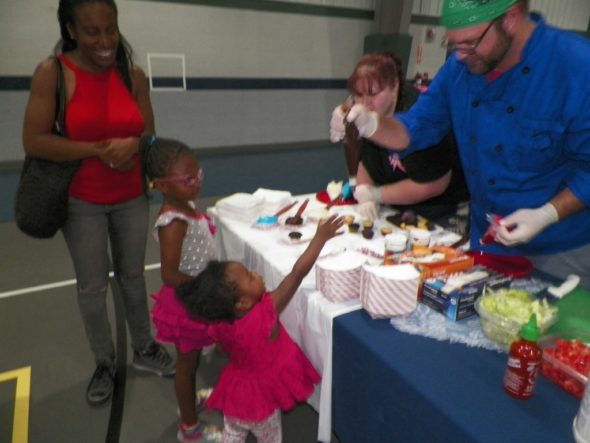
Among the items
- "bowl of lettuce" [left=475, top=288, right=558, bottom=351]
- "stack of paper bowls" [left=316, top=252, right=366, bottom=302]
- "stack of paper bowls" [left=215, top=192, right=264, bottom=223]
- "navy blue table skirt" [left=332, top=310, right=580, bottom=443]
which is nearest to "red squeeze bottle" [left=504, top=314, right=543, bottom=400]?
"navy blue table skirt" [left=332, top=310, right=580, bottom=443]

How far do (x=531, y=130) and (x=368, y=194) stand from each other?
899mm

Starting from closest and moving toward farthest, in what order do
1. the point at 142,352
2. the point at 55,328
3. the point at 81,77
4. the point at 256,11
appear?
the point at 81,77, the point at 142,352, the point at 55,328, the point at 256,11

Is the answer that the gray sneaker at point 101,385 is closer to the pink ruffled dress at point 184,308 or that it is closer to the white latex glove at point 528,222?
the pink ruffled dress at point 184,308

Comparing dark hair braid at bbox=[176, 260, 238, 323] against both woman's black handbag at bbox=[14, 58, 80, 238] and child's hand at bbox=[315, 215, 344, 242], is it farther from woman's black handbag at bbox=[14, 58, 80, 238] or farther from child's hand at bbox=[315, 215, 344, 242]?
woman's black handbag at bbox=[14, 58, 80, 238]

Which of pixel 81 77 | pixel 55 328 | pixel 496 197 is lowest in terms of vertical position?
pixel 55 328

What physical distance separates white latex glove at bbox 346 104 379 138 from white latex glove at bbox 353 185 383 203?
0.47 metres

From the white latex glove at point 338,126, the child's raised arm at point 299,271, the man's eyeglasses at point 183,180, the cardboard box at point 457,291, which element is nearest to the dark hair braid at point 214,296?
the child's raised arm at point 299,271

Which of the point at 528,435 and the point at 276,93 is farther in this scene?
the point at 276,93

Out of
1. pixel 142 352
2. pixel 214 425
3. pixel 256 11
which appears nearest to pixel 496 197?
pixel 214 425

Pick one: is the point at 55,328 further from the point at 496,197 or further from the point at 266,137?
the point at 266,137

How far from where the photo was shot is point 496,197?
144cm

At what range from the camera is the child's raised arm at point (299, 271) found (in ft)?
4.48

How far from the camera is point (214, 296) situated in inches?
50.2

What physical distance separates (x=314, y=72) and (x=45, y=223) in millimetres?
6173
